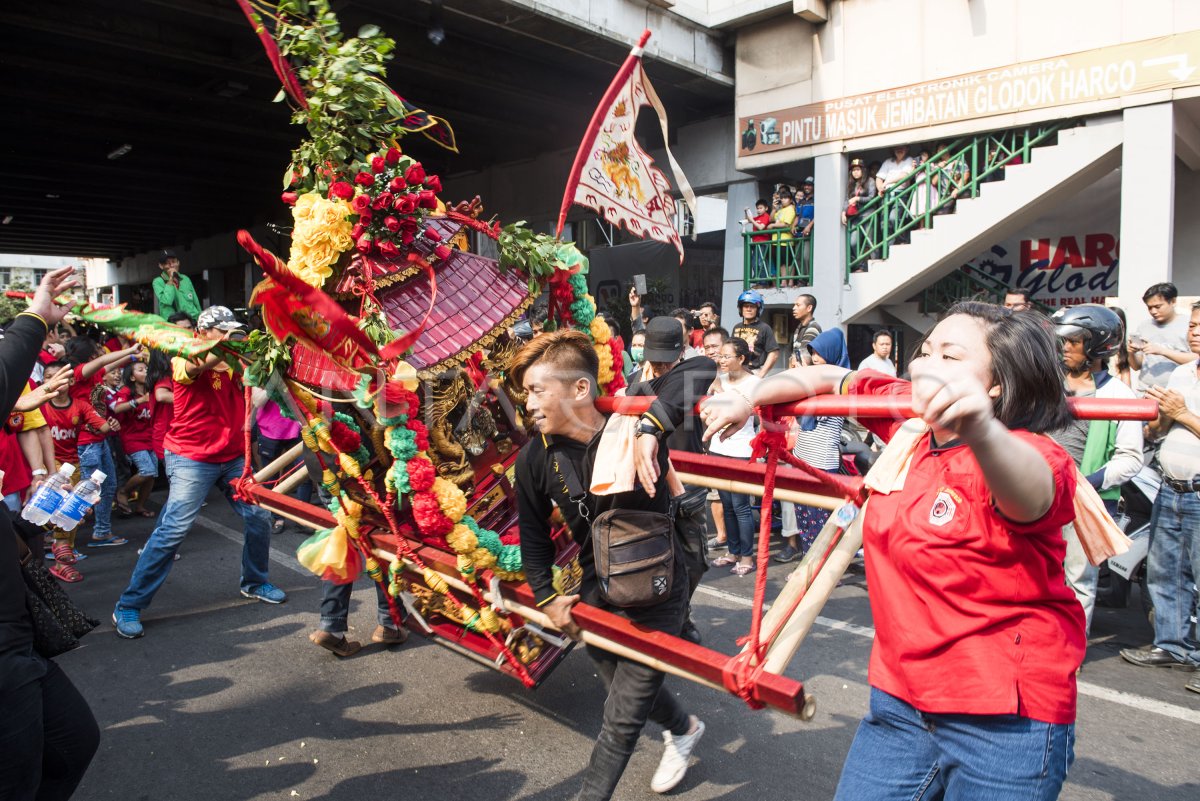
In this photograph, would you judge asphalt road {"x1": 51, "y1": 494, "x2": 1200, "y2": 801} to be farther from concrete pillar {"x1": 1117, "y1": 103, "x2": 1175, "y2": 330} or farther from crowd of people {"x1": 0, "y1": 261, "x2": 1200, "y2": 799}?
concrete pillar {"x1": 1117, "y1": 103, "x2": 1175, "y2": 330}

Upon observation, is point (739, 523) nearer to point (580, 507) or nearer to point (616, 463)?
point (580, 507)

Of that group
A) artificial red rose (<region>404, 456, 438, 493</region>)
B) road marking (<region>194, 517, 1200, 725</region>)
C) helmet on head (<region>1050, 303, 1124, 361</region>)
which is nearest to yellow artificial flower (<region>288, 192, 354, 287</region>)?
artificial red rose (<region>404, 456, 438, 493</region>)

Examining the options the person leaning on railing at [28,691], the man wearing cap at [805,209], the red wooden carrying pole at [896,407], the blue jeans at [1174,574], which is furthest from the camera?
the man wearing cap at [805,209]

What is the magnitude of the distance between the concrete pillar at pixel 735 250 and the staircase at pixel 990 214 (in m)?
1.91

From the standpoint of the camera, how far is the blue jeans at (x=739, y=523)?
241 inches

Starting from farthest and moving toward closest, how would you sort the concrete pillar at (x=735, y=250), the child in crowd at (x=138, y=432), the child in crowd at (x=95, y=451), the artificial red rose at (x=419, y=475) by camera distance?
the concrete pillar at (x=735, y=250), the child in crowd at (x=138, y=432), the child in crowd at (x=95, y=451), the artificial red rose at (x=419, y=475)

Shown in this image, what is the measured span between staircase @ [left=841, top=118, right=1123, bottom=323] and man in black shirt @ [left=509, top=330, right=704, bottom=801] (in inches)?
364

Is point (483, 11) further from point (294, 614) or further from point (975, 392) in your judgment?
point (975, 392)

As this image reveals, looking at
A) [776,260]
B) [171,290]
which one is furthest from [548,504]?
[171,290]

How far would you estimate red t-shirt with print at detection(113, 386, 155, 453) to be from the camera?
7.86 m

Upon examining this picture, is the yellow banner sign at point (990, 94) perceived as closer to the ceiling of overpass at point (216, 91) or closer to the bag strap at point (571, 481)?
the ceiling of overpass at point (216, 91)

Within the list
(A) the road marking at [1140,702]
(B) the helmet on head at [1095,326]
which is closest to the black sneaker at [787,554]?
(A) the road marking at [1140,702]

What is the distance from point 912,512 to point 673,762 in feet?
6.23

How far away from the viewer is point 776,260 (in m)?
12.6
